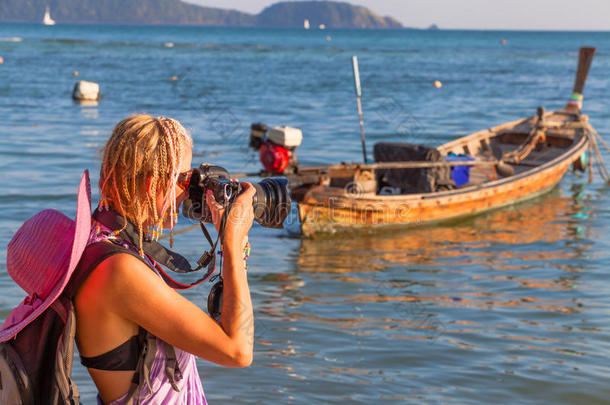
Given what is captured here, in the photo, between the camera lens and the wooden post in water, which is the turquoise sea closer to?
the camera lens

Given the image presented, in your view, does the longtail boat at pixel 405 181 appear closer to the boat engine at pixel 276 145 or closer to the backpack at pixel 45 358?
the boat engine at pixel 276 145

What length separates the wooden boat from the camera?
9211 millimetres

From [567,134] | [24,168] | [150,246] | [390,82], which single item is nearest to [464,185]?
[567,134]

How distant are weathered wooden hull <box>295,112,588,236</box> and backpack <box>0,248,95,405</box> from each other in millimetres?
7291

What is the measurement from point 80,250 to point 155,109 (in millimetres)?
23171

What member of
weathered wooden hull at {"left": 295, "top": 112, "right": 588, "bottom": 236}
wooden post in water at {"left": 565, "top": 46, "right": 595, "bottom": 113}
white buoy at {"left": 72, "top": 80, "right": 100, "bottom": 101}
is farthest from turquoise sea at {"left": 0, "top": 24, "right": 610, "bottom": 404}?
white buoy at {"left": 72, "top": 80, "right": 100, "bottom": 101}

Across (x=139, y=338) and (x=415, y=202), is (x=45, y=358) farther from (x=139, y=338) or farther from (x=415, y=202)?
(x=415, y=202)

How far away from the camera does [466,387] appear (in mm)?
4977

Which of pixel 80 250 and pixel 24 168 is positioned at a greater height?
pixel 80 250

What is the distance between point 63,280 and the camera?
167 centimetres

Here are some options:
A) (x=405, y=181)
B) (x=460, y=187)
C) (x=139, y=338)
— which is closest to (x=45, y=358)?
(x=139, y=338)

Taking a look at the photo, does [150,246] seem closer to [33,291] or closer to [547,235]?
[33,291]

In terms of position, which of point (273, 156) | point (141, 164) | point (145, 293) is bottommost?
point (273, 156)

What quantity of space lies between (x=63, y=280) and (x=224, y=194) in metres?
0.48
